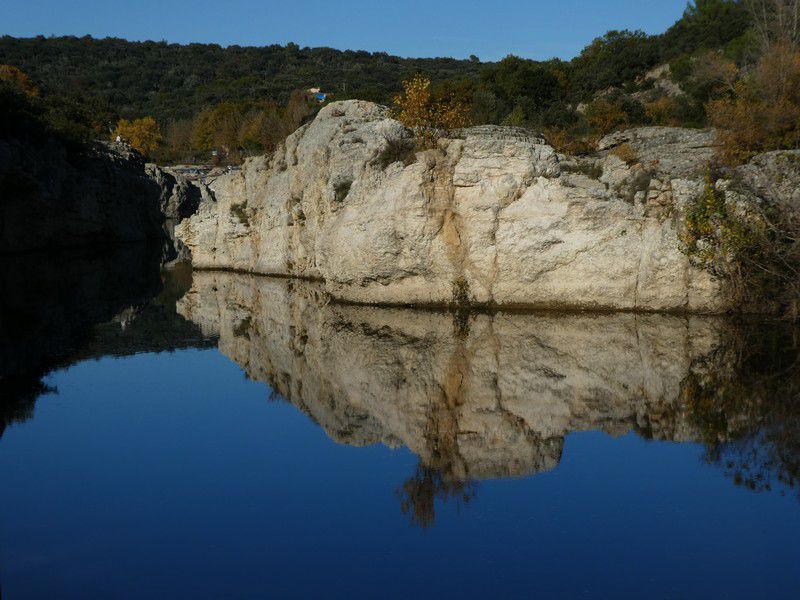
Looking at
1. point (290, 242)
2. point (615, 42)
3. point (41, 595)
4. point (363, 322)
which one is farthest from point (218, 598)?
point (615, 42)

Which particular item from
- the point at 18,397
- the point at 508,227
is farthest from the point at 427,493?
the point at 508,227

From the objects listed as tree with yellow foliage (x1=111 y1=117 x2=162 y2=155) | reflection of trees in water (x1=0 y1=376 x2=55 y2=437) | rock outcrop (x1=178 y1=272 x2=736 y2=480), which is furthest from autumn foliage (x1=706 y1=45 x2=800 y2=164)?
tree with yellow foliage (x1=111 y1=117 x2=162 y2=155)

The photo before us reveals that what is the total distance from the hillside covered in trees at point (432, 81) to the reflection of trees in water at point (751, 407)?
8.54 m

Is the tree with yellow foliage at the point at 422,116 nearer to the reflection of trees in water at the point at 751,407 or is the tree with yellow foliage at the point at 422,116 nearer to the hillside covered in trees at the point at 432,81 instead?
the hillside covered in trees at the point at 432,81

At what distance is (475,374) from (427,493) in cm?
497

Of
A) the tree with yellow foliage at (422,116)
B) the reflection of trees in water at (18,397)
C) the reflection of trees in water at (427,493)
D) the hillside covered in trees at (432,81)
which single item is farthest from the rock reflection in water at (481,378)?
the hillside covered in trees at (432,81)

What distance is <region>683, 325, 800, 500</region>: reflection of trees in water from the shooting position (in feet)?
29.8

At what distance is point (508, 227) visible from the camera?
18.8 metres

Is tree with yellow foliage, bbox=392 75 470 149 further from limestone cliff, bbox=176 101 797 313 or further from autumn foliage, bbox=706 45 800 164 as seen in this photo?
autumn foliage, bbox=706 45 800 164

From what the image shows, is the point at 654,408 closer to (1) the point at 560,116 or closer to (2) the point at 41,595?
(2) the point at 41,595

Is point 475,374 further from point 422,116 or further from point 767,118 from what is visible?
point 767,118

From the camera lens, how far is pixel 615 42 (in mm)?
61438

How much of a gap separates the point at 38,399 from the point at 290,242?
15933mm

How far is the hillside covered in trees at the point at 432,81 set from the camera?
34344 millimetres
